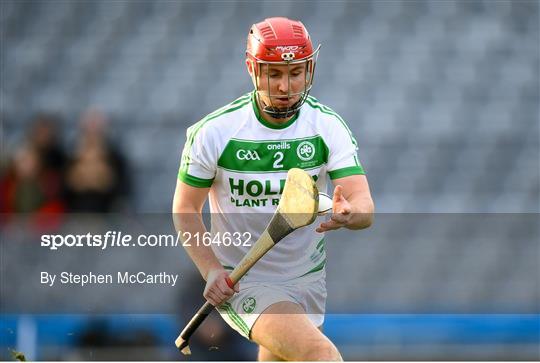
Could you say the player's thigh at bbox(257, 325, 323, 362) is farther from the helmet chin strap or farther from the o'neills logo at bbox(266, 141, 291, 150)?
the helmet chin strap

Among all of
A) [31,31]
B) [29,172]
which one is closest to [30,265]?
[29,172]

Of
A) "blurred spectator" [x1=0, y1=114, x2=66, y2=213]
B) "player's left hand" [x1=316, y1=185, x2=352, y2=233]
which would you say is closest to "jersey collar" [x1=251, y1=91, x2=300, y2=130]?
"player's left hand" [x1=316, y1=185, x2=352, y2=233]

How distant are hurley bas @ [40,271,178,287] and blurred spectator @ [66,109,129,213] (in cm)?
47

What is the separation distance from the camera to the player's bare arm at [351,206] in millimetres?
2814

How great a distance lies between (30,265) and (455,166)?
342 cm

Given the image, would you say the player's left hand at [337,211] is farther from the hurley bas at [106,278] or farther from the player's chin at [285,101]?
the hurley bas at [106,278]

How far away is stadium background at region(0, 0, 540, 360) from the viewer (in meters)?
6.01

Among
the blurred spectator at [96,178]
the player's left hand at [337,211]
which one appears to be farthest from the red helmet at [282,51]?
the blurred spectator at [96,178]

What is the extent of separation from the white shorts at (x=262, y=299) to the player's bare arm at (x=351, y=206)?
17.0 inches

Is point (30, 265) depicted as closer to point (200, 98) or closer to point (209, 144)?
point (200, 98)

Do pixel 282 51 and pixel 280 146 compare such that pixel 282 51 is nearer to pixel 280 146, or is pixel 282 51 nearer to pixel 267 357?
pixel 280 146

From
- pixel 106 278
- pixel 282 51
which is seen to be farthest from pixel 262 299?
pixel 106 278

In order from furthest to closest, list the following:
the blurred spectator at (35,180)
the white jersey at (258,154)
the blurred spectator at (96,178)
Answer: the blurred spectator at (35,180) < the blurred spectator at (96,178) < the white jersey at (258,154)

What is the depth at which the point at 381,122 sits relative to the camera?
7.53 meters
